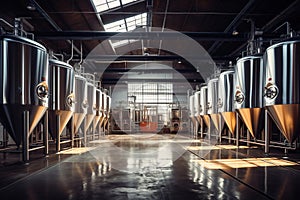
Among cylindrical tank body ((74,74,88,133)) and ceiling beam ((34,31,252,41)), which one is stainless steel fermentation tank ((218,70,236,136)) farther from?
cylindrical tank body ((74,74,88,133))

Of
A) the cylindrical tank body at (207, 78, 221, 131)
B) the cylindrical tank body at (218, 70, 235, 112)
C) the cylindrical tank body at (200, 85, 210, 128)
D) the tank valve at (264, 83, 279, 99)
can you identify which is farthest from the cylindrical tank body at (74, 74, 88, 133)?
the tank valve at (264, 83, 279, 99)

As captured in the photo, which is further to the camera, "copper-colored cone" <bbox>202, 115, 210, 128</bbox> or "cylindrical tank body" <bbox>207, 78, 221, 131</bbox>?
"copper-colored cone" <bbox>202, 115, 210, 128</bbox>

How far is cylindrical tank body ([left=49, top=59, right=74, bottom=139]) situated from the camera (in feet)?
21.2

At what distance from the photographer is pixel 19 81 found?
187 inches

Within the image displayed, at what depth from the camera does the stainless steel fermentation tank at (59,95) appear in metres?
6.46


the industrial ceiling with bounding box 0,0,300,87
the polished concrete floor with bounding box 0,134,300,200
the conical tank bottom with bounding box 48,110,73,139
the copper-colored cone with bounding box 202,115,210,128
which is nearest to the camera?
the polished concrete floor with bounding box 0,134,300,200

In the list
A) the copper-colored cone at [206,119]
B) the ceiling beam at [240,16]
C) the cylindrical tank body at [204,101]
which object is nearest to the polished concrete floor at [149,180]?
the ceiling beam at [240,16]

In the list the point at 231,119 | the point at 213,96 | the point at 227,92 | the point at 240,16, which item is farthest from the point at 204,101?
the point at 240,16

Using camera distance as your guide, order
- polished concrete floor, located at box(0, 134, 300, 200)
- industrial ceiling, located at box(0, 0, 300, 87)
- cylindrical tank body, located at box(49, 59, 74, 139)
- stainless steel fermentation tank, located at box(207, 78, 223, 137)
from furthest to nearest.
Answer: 1. stainless steel fermentation tank, located at box(207, 78, 223, 137)
2. industrial ceiling, located at box(0, 0, 300, 87)
3. cylindrical tank body, located at box(49, 59, 74, 139)
4. polished concrete floor, located at box(0, 134, 300, 200)

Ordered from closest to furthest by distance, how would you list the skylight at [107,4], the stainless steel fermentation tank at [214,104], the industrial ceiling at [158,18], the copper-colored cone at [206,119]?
the industrial ceiling at [158,18]
the skylight at [107,4]
the stainless steel fermentation tank at [214,104]
the copper-colored cone at [206,119]

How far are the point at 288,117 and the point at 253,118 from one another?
1611 millimetres

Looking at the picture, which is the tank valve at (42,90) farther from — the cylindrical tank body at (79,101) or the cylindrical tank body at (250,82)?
the cylindrical tank body at (250,82)

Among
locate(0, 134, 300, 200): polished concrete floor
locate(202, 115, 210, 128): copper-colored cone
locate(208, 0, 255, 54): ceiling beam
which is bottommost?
locate(0, 134, 300, 200): polished concrete floor

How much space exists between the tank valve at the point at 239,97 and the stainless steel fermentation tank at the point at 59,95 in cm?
406
